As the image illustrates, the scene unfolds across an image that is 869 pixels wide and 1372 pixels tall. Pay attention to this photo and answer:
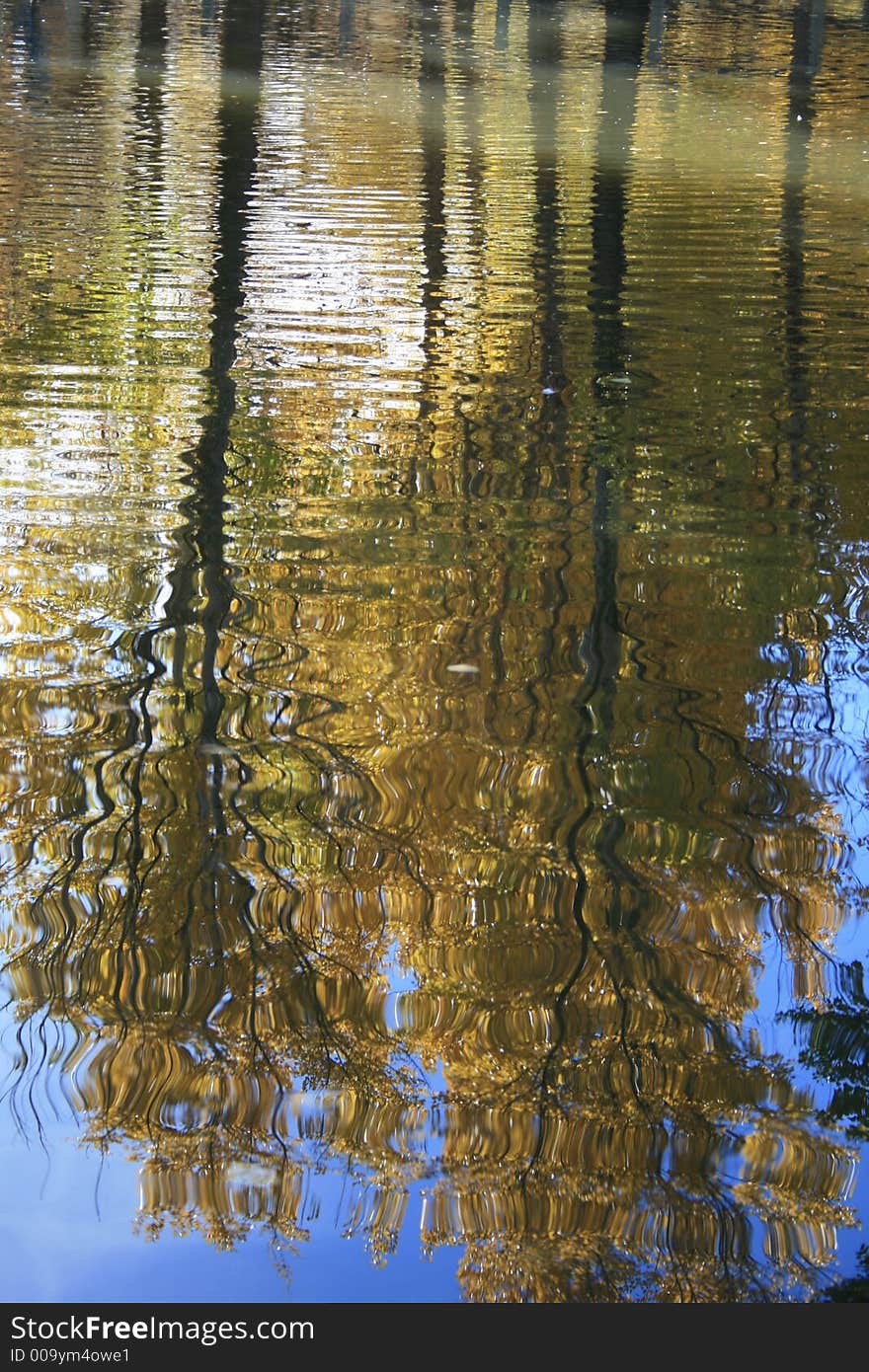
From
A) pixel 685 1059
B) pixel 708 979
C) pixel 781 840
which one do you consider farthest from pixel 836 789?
pixel 685 1059

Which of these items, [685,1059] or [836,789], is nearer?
[685,1059]

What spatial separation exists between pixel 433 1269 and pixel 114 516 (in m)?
5.16

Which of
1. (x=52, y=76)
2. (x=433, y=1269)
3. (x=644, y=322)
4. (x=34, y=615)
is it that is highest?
(x=52, y=76)

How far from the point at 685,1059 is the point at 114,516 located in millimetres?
4761

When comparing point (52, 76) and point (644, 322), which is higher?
point (52, 76)

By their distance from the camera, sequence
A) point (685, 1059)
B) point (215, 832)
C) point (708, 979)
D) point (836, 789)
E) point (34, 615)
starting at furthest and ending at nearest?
point (34, 615) → point (836, 789) → point (215, 832) → point (708, 979) → point (685, 1059)

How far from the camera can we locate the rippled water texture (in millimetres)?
3807

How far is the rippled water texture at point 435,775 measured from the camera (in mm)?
3807

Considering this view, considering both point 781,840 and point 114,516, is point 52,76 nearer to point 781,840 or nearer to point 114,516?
point 114,516

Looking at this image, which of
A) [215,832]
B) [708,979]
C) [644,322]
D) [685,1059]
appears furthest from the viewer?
[644,322]

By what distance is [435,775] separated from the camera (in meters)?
5.59

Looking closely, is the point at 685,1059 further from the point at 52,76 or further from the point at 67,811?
the point at 52,76

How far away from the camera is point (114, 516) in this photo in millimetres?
7949

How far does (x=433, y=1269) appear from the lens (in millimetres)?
3580
